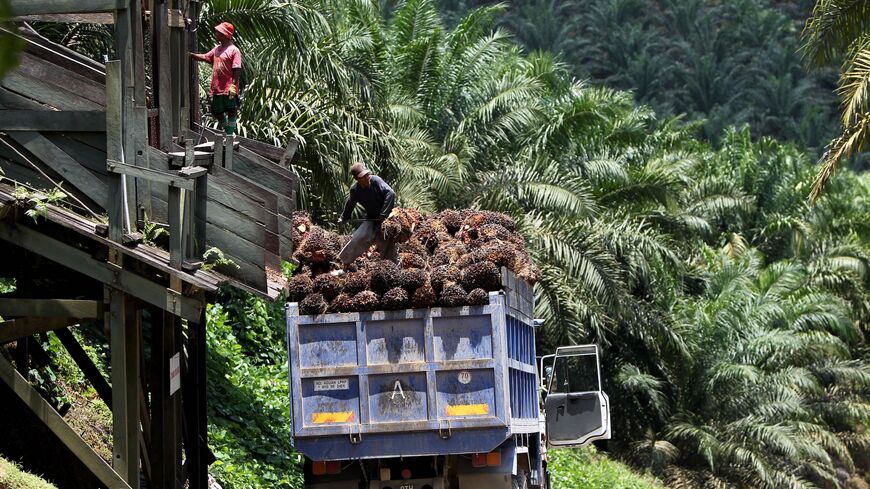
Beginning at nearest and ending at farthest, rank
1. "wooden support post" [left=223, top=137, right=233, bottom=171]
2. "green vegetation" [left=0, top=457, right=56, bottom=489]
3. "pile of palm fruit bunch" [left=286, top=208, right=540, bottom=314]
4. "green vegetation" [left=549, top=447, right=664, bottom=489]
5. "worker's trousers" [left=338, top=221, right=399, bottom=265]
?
"green vegetation" [left=0, top=457, right=56, bottom=489], "pile of palm fruit bunch" [left=286, top=208, right=540, bottom=314], "wooden support post" [left=223, top=137, right=233, bottom=171], "worker's trousers" [left=338, top=221, right=399, bottom=265], "green vegetation" [left=549, top=447, right=664, bottom=489]

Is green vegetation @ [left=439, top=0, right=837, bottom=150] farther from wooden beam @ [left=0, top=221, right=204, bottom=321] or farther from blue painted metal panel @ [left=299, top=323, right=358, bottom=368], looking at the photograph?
wooden beam @ [left=0, top=221, right=204, bottom=321]

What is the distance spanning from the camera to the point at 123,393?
31.7ft

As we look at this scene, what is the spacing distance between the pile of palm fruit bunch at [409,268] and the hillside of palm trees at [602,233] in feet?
10.9

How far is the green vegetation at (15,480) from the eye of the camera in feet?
29.6

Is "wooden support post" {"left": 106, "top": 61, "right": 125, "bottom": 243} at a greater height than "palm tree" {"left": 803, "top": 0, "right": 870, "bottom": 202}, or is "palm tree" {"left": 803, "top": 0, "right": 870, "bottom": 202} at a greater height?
"palm tree" {"left": 803, "top": 0, "right": 870, "bottom": 202}

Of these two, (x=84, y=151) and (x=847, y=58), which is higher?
(x=847, y=58)

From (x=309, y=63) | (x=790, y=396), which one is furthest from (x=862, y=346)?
(x=309, y=63)

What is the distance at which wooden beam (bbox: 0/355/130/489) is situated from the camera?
31.3ft

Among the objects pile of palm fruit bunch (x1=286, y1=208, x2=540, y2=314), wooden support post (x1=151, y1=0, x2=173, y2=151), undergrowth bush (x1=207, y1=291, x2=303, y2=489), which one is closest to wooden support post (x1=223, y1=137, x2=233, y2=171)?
wooden support post (x1=151, y1=0, x2=173, y2=151)

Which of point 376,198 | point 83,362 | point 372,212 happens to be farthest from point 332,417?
point 83,362

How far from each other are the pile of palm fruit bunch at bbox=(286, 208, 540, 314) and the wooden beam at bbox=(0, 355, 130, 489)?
6.67ft

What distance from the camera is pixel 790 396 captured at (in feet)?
87.7

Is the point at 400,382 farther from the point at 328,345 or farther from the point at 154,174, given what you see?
the point at 154,174

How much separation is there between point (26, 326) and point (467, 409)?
3410 millimetres
